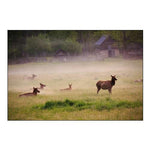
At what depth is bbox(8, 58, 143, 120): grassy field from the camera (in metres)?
7.15

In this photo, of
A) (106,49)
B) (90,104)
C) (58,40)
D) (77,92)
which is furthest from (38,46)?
(90,104)

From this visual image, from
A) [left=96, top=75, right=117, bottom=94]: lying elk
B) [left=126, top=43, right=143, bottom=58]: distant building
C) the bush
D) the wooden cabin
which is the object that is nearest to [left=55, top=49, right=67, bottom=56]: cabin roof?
the wooden cabin

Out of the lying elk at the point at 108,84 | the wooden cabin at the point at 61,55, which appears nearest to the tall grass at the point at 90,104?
the lying elk at the point at 108,84

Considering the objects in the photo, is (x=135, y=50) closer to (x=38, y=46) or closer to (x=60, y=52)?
(x=60, y=52)

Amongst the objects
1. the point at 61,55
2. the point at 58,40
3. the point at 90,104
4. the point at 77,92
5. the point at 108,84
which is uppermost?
the point at 58,40

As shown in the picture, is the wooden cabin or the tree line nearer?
the tree line

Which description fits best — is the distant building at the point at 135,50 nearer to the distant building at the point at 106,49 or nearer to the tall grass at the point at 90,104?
the distant building at the point at 106,49

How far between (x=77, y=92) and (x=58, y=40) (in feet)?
4.36

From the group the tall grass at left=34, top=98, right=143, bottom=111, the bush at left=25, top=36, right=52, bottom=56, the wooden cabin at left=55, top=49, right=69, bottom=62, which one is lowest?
the tall grass at left=34, top=98, right=143, bottom=111

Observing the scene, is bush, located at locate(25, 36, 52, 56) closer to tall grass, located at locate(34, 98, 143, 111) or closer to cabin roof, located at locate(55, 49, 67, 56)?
cabin roof, located at locate(55, 49, 67, 56)

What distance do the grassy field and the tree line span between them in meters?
0.32

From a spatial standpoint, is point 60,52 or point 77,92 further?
point 60,52

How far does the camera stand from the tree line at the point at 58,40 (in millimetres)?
7301

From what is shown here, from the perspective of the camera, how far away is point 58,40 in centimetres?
740
